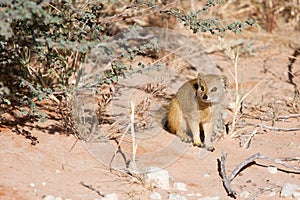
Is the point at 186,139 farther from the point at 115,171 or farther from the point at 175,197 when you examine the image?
the point at 175,197

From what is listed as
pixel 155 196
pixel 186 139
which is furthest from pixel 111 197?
pixel 186 139

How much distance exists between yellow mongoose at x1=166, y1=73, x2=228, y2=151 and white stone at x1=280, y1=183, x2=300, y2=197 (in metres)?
1.05

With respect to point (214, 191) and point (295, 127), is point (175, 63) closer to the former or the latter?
point (295, 127)

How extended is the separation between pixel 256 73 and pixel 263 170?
2.16m

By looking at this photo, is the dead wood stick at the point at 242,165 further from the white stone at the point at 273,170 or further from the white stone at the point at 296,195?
the white stone at the point at 296,195

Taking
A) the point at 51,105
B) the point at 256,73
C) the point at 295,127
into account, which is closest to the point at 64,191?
the point at 51,105

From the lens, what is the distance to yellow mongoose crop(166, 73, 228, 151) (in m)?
4.63

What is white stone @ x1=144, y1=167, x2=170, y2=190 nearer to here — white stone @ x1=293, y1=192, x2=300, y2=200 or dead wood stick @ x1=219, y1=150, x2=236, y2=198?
dead wood stick @ x1=219, y1=150, x2=236, y2=198

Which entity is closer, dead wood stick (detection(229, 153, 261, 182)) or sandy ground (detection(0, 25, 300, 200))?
sandy ground (detection(0, 25, 300, 200))

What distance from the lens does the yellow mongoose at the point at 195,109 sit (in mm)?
4629

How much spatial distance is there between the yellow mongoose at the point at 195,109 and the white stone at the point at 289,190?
105 centimetres

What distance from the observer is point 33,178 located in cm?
351

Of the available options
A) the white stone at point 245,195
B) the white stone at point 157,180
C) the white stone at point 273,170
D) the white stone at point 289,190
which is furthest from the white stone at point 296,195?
the white stone at point 157,180

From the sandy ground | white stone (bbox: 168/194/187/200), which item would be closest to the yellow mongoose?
the sandy ground
